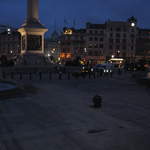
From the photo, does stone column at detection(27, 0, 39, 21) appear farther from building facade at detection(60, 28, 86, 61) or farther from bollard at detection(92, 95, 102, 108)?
building facade at detection(60, 28, 86, 61)

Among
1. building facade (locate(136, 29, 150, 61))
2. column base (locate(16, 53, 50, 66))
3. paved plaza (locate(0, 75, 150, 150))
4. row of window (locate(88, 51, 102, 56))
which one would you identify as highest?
building facade (locate(136, 29, 150, 61))

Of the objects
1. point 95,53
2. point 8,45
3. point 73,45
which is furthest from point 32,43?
point 8,45

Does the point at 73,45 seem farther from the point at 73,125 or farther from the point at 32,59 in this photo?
the point at 73,125

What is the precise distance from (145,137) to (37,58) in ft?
112

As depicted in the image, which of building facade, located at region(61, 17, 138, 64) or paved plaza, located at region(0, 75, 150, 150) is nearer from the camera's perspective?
paved plaza, located at region(0, 75, 150, 150)

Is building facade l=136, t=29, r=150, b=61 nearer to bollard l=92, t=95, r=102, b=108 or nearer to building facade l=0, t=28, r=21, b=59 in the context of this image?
building facade l=0, t=28, r=21, b=59

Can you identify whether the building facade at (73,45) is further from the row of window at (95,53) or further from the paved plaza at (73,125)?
the paved plaza at (73,125)

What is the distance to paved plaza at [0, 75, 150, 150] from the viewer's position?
26.0 ft

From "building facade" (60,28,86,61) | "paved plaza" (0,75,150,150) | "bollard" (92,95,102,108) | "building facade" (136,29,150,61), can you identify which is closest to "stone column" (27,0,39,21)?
"paved plaza" (0,75,150,150)

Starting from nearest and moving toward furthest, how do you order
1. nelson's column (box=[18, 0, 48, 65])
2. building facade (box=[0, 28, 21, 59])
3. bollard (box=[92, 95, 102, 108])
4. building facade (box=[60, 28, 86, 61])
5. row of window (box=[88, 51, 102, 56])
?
bollard (box=[92, 95, 102, 108]) < nelson's column (box=[18, 0, 48, 65]) < row of window (box=[88, 51, 102, 56]) < building facade (box=[60, 28, 86, 61]) < building facade (box=[0, 28, 21, 59])

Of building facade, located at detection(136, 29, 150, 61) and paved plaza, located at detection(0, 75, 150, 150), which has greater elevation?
building facade, located at detection(136, 29, 150, 61)

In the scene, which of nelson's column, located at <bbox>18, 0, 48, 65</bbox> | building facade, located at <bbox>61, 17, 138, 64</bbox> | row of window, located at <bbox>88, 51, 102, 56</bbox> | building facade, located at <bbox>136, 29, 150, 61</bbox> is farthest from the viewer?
building facade, located at <bbox>136, 29, 150, 61</bbox>

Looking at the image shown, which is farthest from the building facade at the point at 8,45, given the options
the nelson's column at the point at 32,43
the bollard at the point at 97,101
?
the bollard at the point at 97,101

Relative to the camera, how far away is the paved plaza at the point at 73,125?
7.92 m
